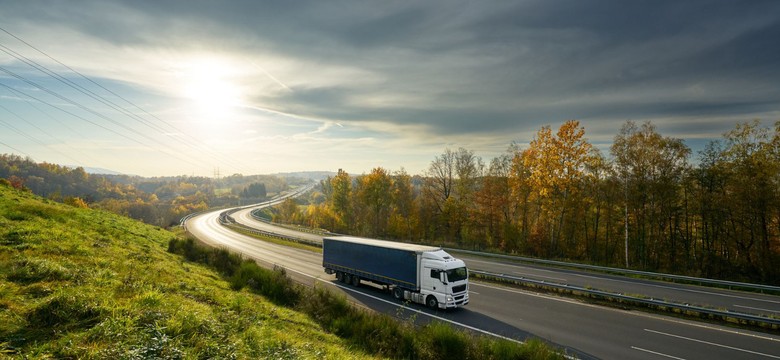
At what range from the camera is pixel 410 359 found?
12.4 m

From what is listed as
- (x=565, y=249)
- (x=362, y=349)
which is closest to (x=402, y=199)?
(x=565, y=249)

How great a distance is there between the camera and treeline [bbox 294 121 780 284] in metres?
29.9

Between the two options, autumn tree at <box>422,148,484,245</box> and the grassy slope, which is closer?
the grassy slope

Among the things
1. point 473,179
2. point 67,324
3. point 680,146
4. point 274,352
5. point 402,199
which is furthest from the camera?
point 402,199

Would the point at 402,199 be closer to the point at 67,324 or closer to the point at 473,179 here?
the point at 473,179

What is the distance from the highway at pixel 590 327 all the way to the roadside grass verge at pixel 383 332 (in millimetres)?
1401

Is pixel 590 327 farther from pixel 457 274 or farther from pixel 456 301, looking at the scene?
pixel 457 274

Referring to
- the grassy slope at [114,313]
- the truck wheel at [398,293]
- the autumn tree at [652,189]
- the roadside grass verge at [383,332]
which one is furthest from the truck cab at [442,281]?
the autumn tree at [652,189]

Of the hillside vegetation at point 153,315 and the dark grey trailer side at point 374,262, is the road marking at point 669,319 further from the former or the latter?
the hillside vegetation at point 153,315

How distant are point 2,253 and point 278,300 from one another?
420 inches

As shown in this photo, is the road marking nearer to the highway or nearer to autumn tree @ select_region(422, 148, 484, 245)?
the highway

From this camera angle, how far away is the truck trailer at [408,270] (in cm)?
2058

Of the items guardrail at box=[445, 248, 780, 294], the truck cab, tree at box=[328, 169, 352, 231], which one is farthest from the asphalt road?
tree at box=[328, 169, 352, 231]

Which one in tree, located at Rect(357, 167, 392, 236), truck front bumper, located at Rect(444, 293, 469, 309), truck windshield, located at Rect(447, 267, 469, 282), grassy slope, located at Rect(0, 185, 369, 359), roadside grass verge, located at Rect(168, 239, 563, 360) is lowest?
truck front bumper, located at Rect(444, 293, 469, 309)
